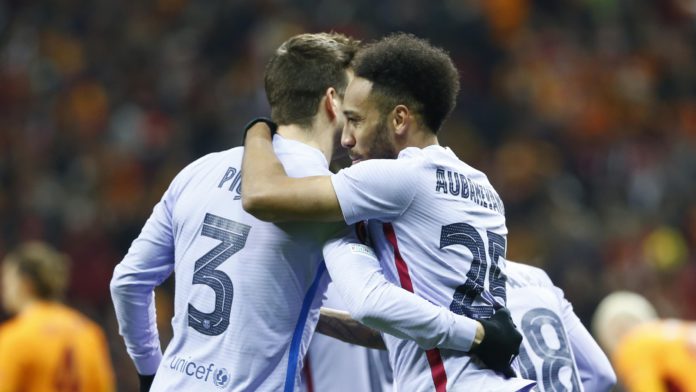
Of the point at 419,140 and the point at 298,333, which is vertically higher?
the point at 419,140

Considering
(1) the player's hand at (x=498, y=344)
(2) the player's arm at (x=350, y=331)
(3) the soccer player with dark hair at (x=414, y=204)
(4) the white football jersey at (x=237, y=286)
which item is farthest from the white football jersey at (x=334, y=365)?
(1) the player's hand at (x=498, y=344)

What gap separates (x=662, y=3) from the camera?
581 inches

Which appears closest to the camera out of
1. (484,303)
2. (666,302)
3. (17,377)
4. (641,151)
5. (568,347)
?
(484,303)

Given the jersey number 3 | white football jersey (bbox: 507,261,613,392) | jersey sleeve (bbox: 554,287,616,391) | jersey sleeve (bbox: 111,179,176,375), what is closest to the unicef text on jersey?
the jersey number 3

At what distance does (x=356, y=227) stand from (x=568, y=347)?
111 cm

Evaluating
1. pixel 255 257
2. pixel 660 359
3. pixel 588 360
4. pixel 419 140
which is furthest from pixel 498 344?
pixel 660 359

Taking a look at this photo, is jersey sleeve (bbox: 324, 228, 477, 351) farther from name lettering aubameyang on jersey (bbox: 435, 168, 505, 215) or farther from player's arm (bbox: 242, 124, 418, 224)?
name lettering aubameyang on jersey (bbox: 435, 168, 505, 215)

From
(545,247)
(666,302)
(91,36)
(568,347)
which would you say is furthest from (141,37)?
(568,347)

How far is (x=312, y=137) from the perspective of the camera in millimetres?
4000

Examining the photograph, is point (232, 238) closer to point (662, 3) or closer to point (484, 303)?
point (484, 303)

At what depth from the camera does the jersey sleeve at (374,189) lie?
3.62 meters

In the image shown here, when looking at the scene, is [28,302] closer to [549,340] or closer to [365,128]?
[549,340]

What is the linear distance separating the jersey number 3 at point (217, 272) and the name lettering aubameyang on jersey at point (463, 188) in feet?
2.07

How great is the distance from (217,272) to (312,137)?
21.6 inches
